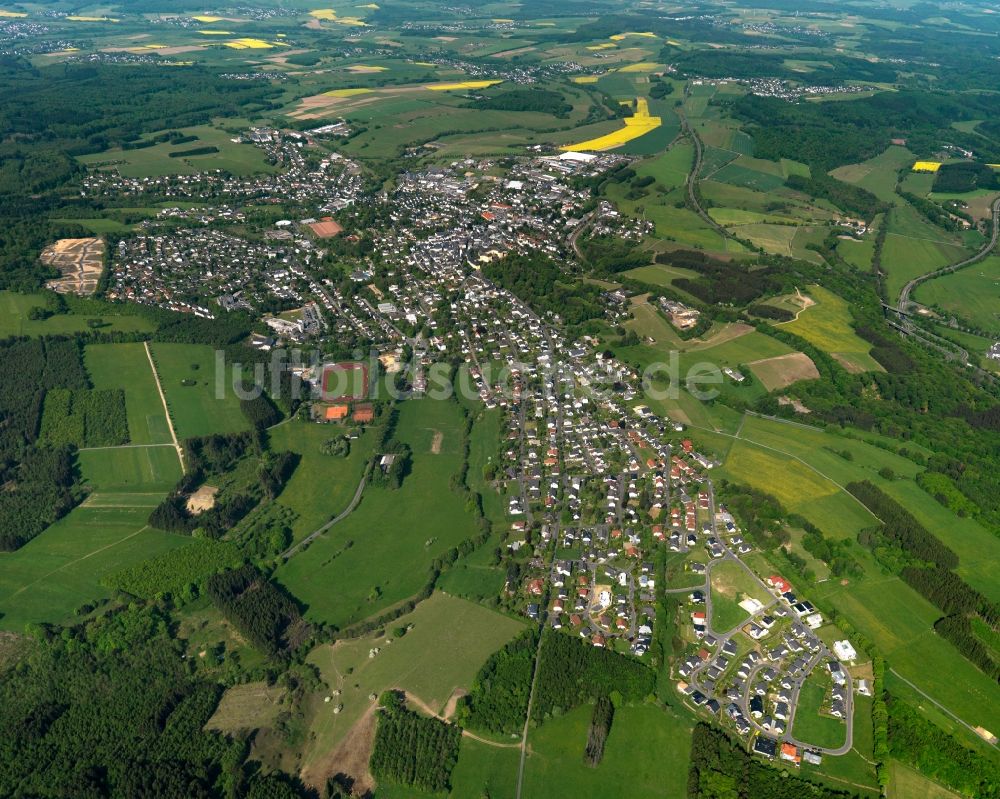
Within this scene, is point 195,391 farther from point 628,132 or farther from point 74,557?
point 628,132

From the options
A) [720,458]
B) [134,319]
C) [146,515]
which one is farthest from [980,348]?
[134,319]

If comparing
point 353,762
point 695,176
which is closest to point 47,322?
point 353,762

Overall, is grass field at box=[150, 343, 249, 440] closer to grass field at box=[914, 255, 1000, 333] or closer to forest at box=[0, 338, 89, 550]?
forest at box=[0, 338, 89, 550]

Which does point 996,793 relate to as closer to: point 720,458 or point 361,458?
point 720,458

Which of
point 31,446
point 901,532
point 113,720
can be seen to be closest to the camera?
point 113,720

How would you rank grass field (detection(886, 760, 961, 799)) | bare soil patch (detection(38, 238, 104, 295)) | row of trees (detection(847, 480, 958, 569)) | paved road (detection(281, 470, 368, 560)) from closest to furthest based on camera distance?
grass field (detection(886, 760, 961, 799)) → row of trees (detection(847, 480, 958, 569)) → paved road (detection(281, 470, 368, 560)) → bare soil patch (detection(38, 238, 104, 295))

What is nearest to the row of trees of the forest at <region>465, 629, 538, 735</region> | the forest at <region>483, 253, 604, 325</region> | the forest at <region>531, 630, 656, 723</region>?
the forest at <region>531, 630, 656, 723</region>
